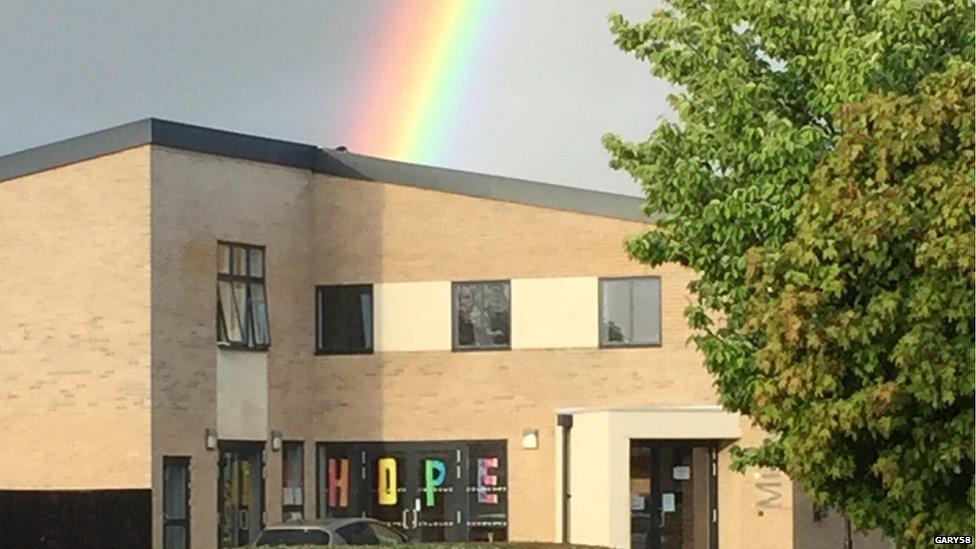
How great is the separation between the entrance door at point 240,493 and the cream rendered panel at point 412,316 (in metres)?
3.18

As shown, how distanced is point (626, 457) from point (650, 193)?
11.3m

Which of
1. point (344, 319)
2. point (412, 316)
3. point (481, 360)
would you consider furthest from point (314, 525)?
point (344, 319)

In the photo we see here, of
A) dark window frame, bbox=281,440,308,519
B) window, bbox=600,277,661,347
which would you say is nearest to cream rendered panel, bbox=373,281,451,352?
dark window frame, bbox=281,440,308,519

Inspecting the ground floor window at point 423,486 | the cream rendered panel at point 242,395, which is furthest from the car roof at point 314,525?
the ground floor window at point 423,486

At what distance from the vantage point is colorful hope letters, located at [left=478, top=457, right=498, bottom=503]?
40.3 meters

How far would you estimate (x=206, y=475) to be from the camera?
38281mm

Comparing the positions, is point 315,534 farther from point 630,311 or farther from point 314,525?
point 630,311

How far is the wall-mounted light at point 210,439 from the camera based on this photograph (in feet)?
126

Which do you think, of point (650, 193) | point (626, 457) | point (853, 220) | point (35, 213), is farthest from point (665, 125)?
point (35, 213)

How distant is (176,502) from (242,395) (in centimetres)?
273

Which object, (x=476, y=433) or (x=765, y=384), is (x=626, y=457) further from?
(x=765, y=384)

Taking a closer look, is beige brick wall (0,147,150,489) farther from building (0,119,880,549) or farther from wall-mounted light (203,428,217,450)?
wall-mounted light (203,428,217,450)

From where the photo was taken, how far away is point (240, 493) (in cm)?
3966

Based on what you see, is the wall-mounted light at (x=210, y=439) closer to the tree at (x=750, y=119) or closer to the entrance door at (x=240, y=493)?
the entrance door at (x=240, y=493)
